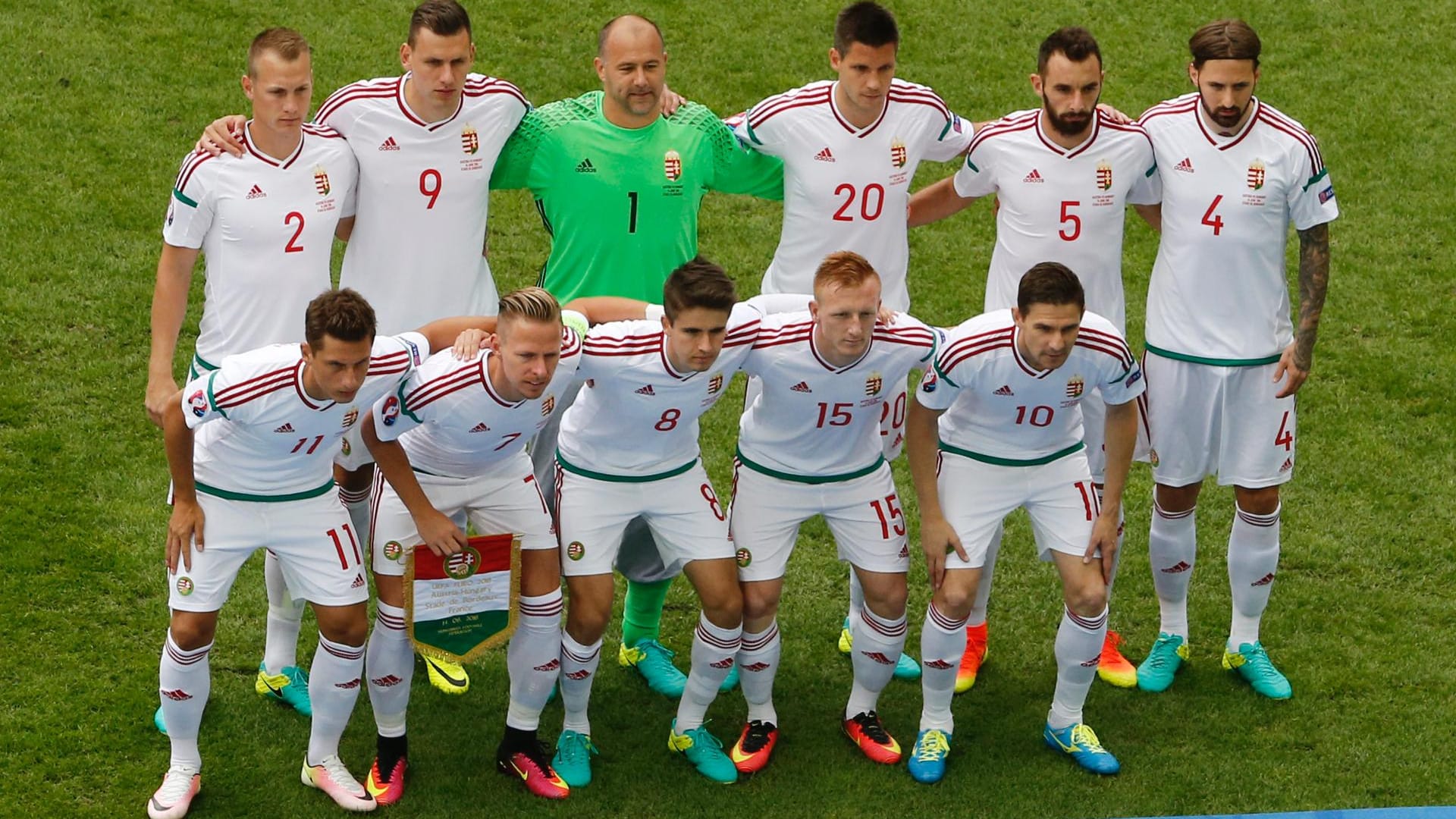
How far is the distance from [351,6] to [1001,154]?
6.62 meters

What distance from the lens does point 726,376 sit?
801 cm

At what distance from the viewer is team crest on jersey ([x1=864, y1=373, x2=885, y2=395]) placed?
313 inches

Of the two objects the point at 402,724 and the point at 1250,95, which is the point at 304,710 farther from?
the point at 1250,95

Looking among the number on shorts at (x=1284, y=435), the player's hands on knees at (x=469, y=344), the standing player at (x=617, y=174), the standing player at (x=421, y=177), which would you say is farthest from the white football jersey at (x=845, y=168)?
the number on shorts at (x=1284, y=435)

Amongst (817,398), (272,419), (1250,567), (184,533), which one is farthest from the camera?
(1250,567)

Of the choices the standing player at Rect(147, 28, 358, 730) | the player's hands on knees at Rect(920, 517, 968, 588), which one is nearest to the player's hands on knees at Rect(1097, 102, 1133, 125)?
the player's hands on knees at Rect(920, 517, 968, 588)

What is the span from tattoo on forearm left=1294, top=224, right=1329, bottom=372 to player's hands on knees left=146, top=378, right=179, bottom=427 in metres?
4.69

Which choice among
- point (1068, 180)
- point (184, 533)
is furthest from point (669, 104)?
point (184, 533)

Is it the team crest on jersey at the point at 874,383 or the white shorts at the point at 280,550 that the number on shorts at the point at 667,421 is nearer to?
the team crest on jersey at the point at 874,383

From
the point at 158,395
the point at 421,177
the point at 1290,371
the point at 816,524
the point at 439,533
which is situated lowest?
the point at 816,524

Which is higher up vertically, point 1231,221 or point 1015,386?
point 1231,221

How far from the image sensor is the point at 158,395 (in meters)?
7.72

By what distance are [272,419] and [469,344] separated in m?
0.83

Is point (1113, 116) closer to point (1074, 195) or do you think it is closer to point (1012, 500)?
point (1074, 195)
